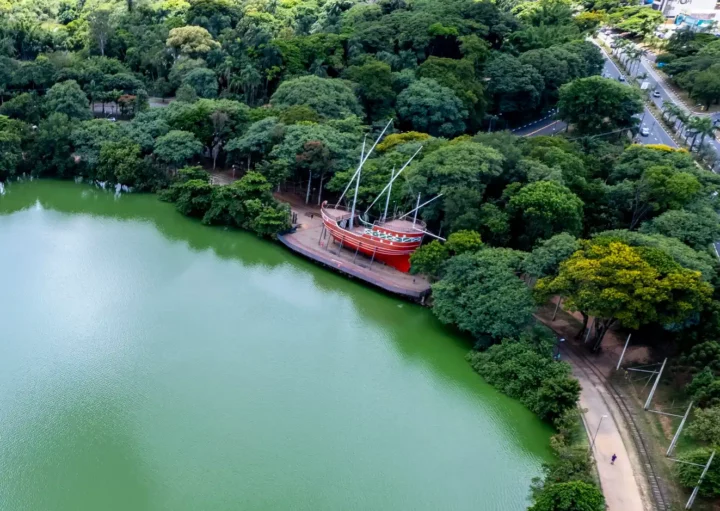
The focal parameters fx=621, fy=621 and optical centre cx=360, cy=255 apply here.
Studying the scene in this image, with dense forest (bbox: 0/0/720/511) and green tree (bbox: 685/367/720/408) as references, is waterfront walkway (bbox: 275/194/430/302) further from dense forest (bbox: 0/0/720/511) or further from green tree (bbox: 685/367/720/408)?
green tree (bbox: 685/367/720/408)

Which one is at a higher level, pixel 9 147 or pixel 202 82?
pixel 202 82

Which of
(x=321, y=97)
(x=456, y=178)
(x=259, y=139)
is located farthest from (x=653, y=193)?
(x=259, y=139)

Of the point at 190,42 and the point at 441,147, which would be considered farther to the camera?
the point at 190,42

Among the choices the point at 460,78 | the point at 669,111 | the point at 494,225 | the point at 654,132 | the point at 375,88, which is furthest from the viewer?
the point at 654,132

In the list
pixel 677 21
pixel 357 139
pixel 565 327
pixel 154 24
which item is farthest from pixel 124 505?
pixel 677 21

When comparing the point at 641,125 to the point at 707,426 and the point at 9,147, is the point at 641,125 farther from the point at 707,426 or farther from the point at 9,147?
the point at 9,147

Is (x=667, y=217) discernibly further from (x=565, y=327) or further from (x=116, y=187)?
(x=116, y=187)

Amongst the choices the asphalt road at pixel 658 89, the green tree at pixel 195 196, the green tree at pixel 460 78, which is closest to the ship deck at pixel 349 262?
the green tree at pixel 195 196
